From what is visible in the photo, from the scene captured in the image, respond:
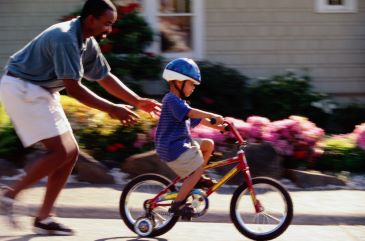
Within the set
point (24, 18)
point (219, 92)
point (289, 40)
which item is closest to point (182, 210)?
point (219, 92)

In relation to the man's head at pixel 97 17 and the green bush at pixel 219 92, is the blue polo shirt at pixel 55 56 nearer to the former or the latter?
the man's head at pixel 97 17

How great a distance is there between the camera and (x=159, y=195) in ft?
18.1

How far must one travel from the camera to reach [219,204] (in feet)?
21.8

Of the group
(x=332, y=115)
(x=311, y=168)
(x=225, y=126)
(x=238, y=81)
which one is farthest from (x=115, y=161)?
(x=332, y=115)

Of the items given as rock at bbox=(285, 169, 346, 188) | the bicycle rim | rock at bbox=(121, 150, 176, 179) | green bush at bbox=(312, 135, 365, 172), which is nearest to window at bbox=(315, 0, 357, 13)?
green bush at bbox=(312, 135, 365, 172)

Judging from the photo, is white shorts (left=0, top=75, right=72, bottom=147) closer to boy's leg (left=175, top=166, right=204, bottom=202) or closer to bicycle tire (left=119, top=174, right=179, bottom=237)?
bicycle tire (left=119, top=174, right=179, bottom=237)

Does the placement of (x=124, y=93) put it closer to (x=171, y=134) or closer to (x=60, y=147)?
(x=171, y=134)

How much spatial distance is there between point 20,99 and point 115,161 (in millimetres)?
2868

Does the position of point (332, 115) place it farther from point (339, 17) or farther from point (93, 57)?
point (93, 57)

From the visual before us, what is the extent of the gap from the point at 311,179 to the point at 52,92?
134 inches

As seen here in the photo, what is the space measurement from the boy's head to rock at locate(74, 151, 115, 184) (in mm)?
2271

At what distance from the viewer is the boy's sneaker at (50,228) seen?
17.5 ft

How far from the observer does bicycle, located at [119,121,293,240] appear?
5383 mm

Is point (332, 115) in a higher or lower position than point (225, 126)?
lower
